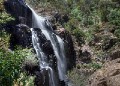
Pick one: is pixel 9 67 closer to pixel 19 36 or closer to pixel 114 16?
pixel 19 36

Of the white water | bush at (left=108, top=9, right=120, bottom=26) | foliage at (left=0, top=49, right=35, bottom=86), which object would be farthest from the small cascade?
foliage at (left=0, top=49, right=35, bottom=86)

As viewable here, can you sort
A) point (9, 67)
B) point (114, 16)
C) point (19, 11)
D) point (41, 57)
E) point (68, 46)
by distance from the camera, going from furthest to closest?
point (114, 16) < point (68, 46) < point (19, 11) < point (41, 57) < point (9, 67)

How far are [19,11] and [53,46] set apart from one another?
3690mm

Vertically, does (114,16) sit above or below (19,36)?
below

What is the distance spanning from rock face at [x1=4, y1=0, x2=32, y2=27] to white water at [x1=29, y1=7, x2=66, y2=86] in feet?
2.31

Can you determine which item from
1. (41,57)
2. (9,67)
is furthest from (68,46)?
(9,67)

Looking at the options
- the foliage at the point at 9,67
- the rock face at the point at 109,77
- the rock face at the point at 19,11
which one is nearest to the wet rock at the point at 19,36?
the rock face at the point at 19,11

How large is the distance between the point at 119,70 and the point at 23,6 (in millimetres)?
12600

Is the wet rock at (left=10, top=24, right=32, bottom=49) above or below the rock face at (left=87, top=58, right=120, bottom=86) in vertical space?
above

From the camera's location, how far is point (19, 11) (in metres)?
23.8

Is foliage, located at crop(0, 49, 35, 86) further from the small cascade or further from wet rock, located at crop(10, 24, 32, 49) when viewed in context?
wet rock, located at crop(10, 24, 32, 49)

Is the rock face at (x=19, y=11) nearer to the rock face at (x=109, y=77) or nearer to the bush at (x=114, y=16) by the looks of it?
the bush at (x=114, y=16)

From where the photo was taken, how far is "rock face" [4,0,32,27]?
74.2 ft

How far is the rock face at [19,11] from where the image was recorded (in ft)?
74.2
